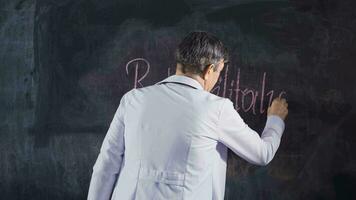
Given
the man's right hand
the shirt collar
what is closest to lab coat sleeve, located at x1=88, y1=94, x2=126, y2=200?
the shirt collar

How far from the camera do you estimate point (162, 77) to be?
213 cm

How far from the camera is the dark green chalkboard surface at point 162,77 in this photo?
2.00 meters

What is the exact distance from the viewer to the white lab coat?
1.55 m

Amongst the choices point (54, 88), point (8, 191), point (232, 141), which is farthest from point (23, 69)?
point (232, 141)

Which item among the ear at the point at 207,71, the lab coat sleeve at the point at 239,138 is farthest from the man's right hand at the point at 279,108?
the ear at the point at 207,71

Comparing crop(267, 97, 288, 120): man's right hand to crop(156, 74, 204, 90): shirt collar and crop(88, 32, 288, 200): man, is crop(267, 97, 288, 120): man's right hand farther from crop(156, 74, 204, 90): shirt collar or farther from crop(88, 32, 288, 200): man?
crop(156, 74, 204, 90): shirt collar

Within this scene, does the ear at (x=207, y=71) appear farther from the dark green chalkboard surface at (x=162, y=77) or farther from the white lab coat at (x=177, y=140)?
the dark green chalkboard surface at (x=162, y=77)

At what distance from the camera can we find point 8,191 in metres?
2.28

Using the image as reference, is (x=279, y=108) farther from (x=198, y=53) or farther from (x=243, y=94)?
(x=198, y=53)

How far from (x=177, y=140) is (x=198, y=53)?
0.92ft

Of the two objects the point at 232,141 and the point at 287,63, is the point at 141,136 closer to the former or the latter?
the point at 232,141

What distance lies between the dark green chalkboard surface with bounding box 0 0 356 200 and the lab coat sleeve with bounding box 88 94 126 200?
1.66 ft

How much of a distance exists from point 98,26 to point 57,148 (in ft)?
1.84

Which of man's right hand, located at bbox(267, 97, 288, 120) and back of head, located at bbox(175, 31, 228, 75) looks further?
man's right hand, located at bbox(267, 97, 288, 120)
